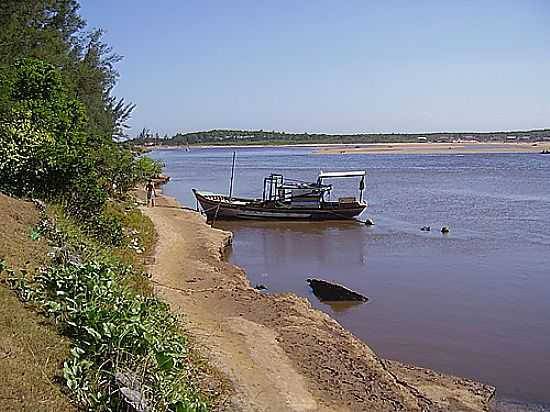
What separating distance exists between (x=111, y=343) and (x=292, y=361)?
471cm

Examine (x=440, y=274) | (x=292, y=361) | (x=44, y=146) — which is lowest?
(x=440, y=274)

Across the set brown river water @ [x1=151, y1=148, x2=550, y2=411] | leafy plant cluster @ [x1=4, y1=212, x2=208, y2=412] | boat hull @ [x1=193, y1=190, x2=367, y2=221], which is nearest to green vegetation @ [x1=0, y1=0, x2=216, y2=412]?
leafy plant cluster @ [x1=4, y1=212, x2=208, y2=412]

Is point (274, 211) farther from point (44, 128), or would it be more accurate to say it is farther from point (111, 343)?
point (111, 343)

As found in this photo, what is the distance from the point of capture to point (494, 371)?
13.3m

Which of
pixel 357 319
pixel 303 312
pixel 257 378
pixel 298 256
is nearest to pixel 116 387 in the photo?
pixel 257 378

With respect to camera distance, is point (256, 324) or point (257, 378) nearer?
point (257, 378)

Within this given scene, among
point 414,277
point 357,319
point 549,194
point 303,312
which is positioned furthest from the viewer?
point 549,194

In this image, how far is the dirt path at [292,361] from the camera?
31.9 ft

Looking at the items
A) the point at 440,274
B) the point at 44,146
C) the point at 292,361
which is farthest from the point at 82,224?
the point at 440,274

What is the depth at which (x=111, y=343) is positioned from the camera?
7172 millimetres

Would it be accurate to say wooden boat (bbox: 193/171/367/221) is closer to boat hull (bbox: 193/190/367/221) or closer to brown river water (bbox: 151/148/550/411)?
boat hull (bbox: 193/190/367/221)

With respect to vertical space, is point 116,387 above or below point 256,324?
above

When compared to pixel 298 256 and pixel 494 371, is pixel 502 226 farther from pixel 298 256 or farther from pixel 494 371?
pixel 494 371

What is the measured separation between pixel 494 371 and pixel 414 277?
860cm
